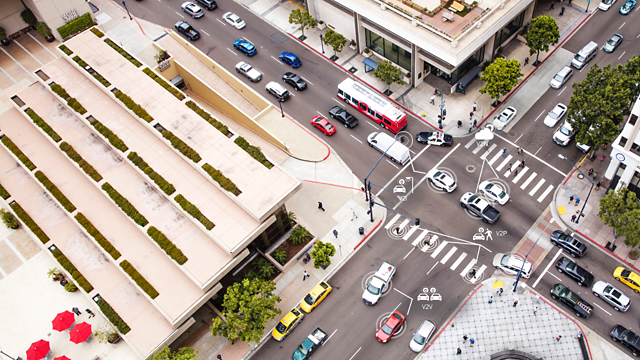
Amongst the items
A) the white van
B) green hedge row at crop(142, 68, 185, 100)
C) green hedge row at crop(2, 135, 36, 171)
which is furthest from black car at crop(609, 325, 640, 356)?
green hedge row at crop(2, 135, 36, 171)

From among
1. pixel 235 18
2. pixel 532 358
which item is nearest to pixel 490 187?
pixel 532 358

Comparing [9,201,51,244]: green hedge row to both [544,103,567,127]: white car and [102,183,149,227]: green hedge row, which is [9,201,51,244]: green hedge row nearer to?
[102,183,149,227]: green hedge row

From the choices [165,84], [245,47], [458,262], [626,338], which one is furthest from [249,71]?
[626,338]

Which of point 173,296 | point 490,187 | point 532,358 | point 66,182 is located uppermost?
point 66,182

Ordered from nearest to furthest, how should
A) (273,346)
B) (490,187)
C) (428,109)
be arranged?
(273,346) → (490,187) → (428,109)

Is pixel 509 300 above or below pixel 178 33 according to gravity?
below

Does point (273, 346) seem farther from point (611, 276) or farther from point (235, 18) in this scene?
point (235, 18)
